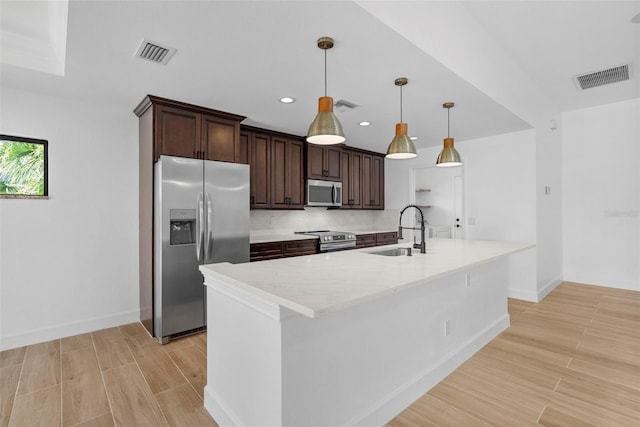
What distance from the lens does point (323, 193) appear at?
16.6ft

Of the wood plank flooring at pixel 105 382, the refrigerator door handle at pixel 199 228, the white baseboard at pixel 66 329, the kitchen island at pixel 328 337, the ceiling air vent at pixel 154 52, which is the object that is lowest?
the wood plank flooring at pixel 105 382

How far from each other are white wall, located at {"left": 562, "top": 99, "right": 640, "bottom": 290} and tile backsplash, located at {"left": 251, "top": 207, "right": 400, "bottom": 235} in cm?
284

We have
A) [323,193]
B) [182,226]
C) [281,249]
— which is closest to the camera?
[182,226]

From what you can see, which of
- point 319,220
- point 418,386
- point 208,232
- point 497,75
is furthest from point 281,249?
point 497,75

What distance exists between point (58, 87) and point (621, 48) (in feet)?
17.8

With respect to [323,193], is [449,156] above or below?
above

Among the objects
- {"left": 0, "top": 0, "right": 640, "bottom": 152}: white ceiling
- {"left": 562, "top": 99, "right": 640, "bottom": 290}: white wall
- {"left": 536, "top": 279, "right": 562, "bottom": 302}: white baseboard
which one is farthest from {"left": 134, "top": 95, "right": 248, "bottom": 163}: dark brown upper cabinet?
{"left": 562, "top": 99, "right": 640, "bottom": 290}: white wall

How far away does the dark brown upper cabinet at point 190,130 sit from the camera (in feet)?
Result: 10.1

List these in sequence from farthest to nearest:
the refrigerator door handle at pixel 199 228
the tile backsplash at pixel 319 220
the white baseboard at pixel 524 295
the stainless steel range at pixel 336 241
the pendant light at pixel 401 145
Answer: the tile backsplash at pixel 319 220 → the stainless steel range at pixel 336 241 → the white baseboard at pixel 524 295 → the refrigerator door handle at pixel 199 228 → the pendant light at pixel 401 145

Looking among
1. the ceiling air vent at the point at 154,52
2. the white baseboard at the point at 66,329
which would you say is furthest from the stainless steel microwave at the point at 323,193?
the ceiling air vent at the point at 154,52

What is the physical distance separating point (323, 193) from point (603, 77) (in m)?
3.80

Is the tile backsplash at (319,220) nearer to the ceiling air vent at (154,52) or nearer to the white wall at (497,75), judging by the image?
the white wall at (497,75)

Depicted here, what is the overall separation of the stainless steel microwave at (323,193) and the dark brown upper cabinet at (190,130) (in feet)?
4.97

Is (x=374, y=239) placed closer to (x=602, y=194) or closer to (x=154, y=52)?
(x=602, y=194)
